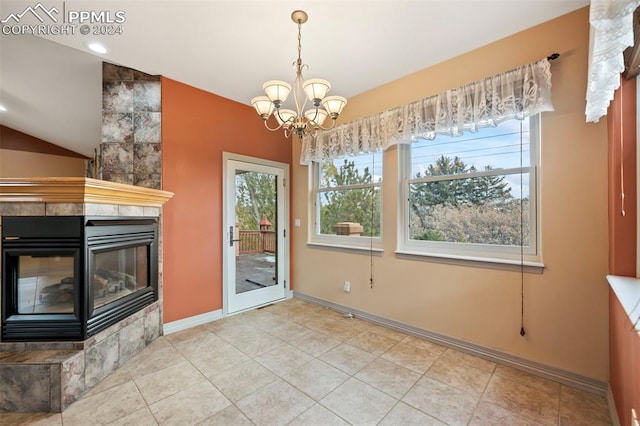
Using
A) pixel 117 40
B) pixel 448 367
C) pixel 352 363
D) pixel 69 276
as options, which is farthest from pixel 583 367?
pixel 117 40

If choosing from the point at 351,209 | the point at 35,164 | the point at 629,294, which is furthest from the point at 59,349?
the point at 35,164

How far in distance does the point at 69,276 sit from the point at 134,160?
128 cm

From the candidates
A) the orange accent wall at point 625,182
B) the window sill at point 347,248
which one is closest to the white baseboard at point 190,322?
the window sill at point 347,248

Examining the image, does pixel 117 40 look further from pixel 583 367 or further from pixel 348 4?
pixel 583 367

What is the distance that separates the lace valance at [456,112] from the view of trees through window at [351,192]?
216mm

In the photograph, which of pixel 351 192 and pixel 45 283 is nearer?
pixel 45 283

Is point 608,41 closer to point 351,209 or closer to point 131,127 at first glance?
point 351,209

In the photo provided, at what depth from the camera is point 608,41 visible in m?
1.03

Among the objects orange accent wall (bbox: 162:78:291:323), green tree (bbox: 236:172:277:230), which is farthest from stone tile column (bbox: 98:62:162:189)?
green tree (bbox: 236:172:277:230)

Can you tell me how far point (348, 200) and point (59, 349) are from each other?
117 inches

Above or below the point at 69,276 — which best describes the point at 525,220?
above

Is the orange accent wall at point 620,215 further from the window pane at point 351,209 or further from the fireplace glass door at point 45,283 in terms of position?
the fireplace glass door at point 45,283

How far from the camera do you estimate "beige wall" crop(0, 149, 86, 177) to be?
532 centimetres

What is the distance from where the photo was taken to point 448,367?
2.18 metres
